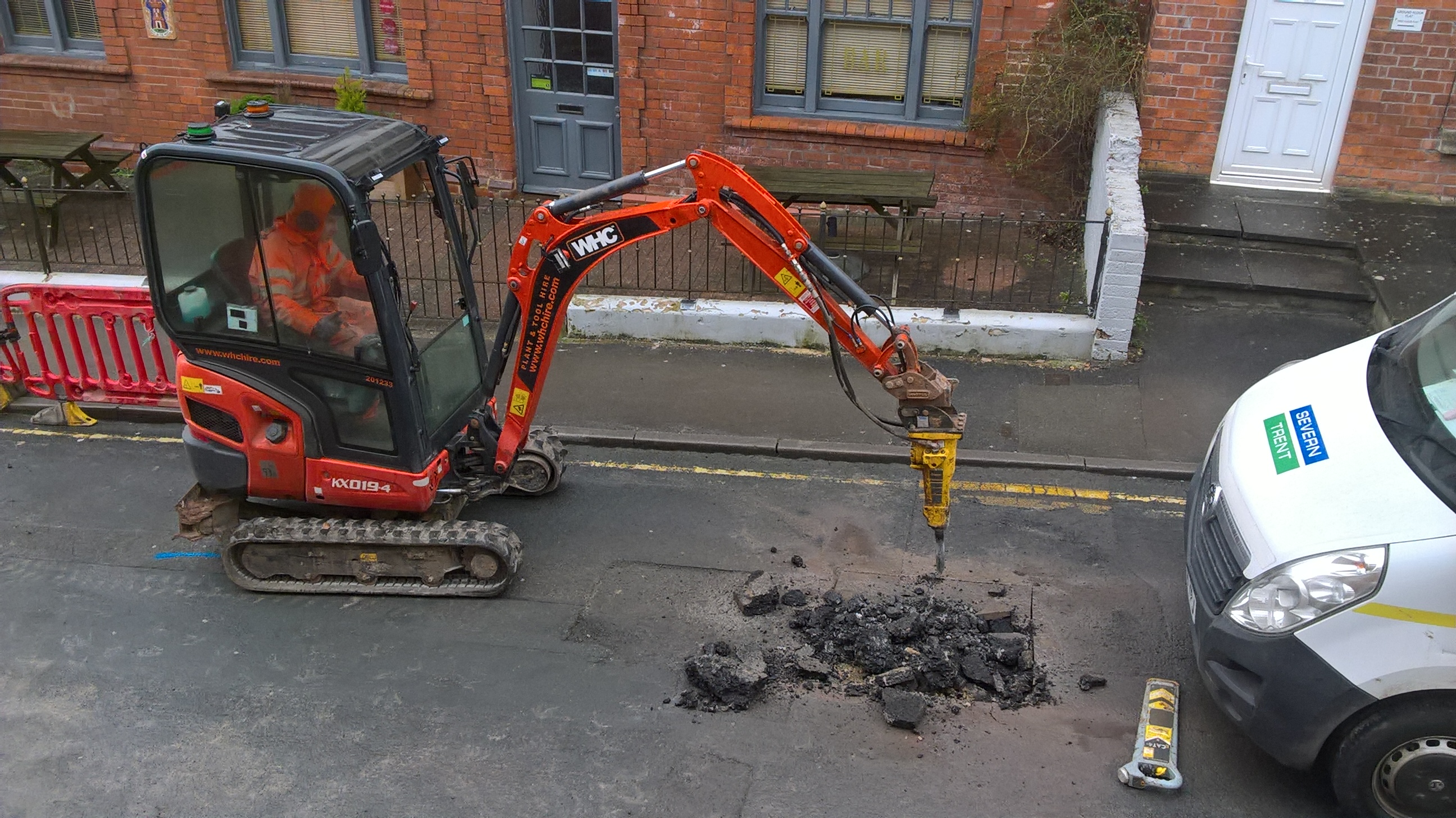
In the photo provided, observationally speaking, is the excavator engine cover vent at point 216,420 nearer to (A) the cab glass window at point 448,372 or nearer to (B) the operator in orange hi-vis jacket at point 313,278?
(B) the operator in orange hi-vis jacket at point 313,278

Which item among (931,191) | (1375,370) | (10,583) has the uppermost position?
(1375,370)

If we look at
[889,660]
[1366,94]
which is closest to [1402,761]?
[889,660]

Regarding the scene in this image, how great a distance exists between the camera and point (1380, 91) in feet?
34.6

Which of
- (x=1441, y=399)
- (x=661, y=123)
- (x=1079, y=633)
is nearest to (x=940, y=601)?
(x=1079, y=633)

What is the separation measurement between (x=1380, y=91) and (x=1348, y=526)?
7.87 metres

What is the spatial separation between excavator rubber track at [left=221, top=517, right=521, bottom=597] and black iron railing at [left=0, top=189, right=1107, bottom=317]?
9.72 ft

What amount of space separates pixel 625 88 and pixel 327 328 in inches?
262

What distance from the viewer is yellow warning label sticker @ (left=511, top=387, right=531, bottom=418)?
6383 mm

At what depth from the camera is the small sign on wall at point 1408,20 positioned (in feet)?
33.6

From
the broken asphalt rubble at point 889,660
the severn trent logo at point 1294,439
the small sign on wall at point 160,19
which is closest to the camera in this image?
the severn trent logo at point 1294,439

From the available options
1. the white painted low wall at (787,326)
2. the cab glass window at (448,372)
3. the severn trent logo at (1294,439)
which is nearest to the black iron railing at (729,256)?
the white painted low wall at (787,326)

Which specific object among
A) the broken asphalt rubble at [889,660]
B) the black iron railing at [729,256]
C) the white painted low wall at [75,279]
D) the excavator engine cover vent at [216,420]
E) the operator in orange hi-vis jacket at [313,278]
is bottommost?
the broken asphalt rubble at [889,660]

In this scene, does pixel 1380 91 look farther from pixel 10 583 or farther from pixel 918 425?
pixel 10 583

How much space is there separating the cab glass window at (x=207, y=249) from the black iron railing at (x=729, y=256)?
287cm
